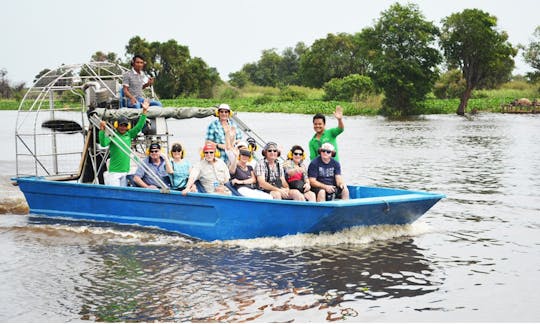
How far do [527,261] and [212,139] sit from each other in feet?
17.1

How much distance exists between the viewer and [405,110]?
65250 millimetres

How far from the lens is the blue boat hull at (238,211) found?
10336mm

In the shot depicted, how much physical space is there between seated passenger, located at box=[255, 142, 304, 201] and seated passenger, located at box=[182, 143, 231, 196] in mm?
528

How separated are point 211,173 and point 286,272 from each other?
7.80 ft

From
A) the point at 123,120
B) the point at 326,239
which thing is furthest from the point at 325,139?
the point at 123,120

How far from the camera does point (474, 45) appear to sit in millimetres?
65812

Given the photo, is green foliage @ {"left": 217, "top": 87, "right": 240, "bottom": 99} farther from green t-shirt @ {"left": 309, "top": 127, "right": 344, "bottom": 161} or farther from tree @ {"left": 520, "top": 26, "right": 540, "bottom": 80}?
green t-shirt @ {"left": 309, "top": 127, "right": 344, "bottom": 161}

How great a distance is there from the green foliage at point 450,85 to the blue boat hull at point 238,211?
223ft

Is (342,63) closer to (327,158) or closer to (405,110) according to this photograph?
(405,110)

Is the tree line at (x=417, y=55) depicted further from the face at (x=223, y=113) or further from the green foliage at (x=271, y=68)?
the face at (x=223, y=113)

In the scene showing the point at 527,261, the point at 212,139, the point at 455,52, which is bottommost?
the point at 527,261

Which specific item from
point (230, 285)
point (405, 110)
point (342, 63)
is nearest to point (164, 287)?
point (230, 285)

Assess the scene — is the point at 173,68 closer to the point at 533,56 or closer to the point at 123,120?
the point at 533,56

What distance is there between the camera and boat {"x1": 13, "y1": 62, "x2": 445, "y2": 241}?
10.5 meters
